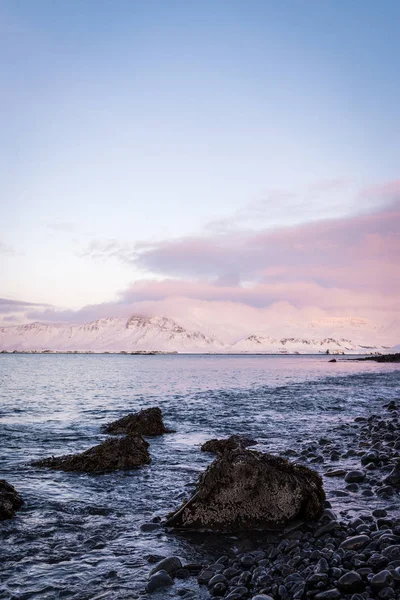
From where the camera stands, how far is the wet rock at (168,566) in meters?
6.55

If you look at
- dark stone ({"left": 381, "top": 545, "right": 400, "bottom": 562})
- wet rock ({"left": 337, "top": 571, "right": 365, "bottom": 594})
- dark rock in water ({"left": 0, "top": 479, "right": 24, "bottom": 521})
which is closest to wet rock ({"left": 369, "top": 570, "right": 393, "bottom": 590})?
wet rock ({"left": 337, "top": 571, "right": 365, "bottom": 594})

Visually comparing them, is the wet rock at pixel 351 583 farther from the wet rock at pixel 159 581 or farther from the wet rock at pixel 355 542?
the wet rock at pixel 159 581

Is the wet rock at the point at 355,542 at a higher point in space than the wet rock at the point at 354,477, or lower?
higher

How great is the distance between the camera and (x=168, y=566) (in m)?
6.61

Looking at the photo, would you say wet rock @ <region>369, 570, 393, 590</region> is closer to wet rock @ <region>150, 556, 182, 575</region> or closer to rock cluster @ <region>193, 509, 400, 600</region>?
rock cluster @ <region>193, 509, 400, 600</region>

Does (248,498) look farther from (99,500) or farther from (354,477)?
(354,477)

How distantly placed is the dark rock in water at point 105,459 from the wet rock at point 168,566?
6.42 m

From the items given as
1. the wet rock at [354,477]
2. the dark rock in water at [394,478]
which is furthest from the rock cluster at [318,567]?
the wet rock at [354,477]

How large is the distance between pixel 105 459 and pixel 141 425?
640 centimetres

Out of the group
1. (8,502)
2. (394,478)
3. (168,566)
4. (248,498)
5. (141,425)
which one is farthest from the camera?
(141,425)

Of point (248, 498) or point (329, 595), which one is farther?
point (248, 498)

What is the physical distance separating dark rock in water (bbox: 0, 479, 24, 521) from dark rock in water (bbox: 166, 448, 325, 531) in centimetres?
321

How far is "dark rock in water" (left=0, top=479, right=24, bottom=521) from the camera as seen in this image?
871cm

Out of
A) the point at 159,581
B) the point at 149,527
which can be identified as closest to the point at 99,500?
the point at 149,527
